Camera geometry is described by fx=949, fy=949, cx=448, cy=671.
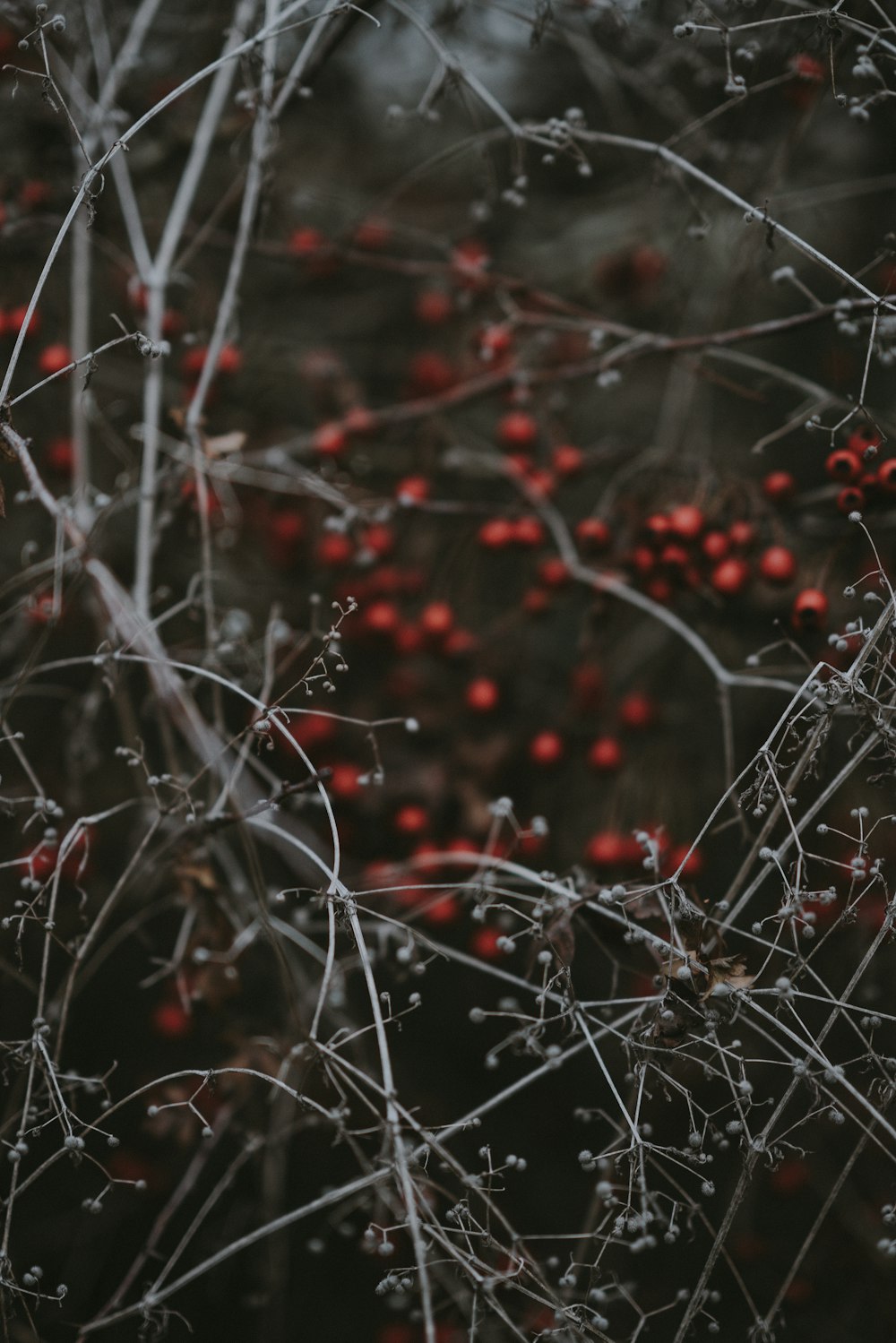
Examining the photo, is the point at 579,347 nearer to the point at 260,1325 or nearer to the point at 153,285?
the point at 153,285

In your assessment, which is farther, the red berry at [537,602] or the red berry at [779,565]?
the red berry at [537,602]

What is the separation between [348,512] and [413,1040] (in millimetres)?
789

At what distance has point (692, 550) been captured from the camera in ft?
3.57

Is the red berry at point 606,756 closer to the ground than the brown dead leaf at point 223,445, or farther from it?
closer to the ground

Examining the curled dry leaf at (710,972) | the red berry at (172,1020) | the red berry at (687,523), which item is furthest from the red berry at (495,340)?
the red berry at (172,1020)

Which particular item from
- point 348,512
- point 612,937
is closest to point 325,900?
point 612,937

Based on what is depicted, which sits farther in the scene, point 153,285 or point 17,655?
point 17,655

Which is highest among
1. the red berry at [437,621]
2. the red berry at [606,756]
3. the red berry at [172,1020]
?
the red berry at [437,621]

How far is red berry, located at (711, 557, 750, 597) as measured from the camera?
1.05 m

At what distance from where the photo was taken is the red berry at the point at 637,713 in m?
1.26

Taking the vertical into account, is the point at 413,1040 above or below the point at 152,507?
below

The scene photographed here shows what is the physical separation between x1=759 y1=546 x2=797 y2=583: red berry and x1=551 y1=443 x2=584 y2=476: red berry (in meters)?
0.30

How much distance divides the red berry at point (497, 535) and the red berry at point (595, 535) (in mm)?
90

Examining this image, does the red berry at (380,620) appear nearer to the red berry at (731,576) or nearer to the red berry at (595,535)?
the red berry at (595,535)
